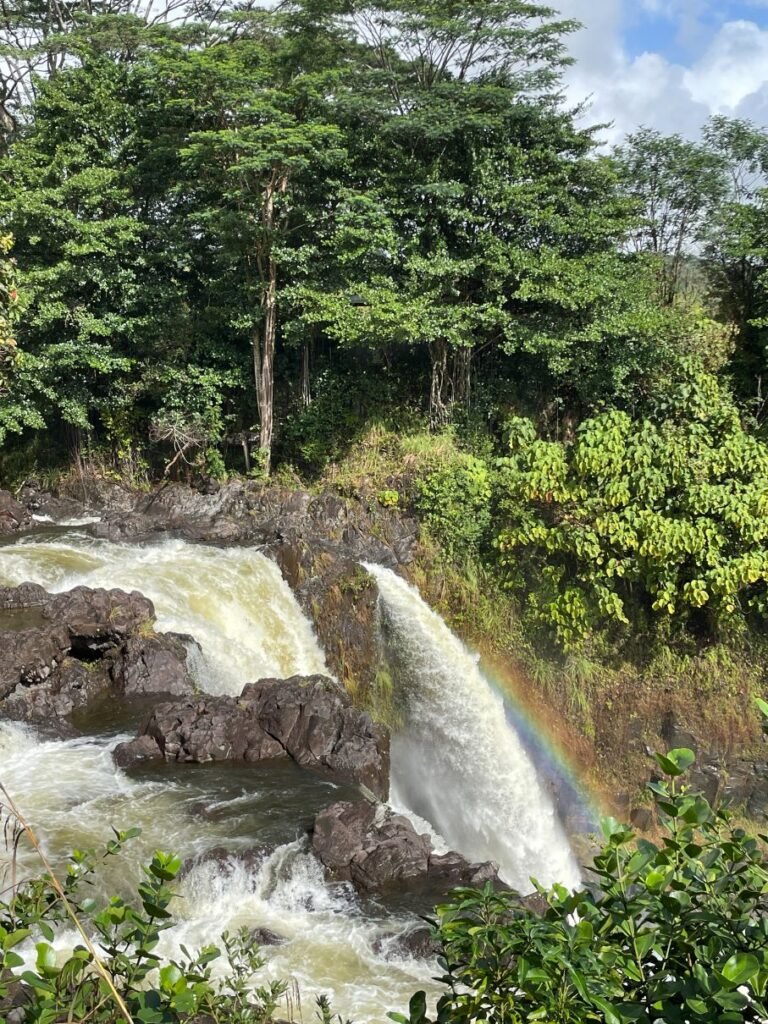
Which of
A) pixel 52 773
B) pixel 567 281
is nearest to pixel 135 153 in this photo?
pixel 567 281

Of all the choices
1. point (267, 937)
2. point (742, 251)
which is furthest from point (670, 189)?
point (267, 937)

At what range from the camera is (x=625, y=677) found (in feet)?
45.5

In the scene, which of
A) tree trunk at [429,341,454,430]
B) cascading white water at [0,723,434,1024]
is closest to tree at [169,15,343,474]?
tree trunk at [429,341,454,430]

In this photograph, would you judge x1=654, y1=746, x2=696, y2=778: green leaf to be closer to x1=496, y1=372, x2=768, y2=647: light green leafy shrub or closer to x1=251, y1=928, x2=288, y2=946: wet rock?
x1=251, y1=928, x2=288, y2=946: wet rock

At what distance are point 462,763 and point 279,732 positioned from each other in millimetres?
4027

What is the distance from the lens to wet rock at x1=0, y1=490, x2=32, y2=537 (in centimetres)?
1672

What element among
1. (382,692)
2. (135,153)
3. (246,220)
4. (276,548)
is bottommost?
(382,692)

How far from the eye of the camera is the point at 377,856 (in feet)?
25.5

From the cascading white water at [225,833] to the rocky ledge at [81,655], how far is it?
1.94ft

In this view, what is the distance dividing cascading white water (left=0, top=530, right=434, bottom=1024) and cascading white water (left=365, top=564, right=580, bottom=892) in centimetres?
242

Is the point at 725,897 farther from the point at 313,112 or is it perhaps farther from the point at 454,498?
the point at 313,112

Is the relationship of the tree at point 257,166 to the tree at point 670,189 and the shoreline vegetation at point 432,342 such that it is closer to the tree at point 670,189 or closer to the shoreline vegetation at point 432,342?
the shoreline vegetation at point 432,342

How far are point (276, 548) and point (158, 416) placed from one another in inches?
234

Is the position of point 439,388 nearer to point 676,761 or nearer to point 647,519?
point 647,519
